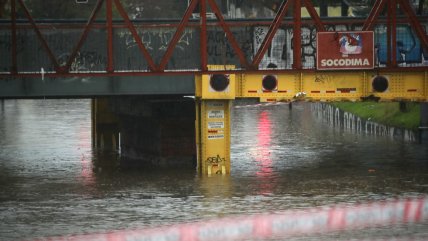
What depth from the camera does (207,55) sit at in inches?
1394

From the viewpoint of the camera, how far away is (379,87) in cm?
3416

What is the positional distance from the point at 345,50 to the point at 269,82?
2.35m

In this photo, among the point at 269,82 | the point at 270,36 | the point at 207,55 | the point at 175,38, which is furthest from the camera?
the point at 207,55

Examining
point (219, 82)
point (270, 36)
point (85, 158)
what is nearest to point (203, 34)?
point (219, 82)

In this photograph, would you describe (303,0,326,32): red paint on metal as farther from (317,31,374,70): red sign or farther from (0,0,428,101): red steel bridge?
(317,31,374,70): red sign

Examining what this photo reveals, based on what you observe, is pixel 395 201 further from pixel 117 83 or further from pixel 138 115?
pixel 138 115

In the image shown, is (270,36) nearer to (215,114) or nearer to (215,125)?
(215,114)

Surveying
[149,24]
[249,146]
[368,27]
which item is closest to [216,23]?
[149,24]

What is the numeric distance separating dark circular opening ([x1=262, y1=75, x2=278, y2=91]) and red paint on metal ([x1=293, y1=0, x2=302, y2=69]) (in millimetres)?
748

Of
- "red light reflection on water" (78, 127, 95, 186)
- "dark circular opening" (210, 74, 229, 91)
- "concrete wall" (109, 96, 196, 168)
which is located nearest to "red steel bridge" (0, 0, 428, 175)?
"dark circular opening" (210, 74, 229, 91)

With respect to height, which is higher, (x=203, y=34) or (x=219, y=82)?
(x=203, y=34)

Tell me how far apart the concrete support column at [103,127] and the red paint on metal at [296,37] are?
561 inches

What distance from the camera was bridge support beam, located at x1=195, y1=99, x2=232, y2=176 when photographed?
1328 inches

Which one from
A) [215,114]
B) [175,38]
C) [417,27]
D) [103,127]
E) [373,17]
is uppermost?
[373,17]
